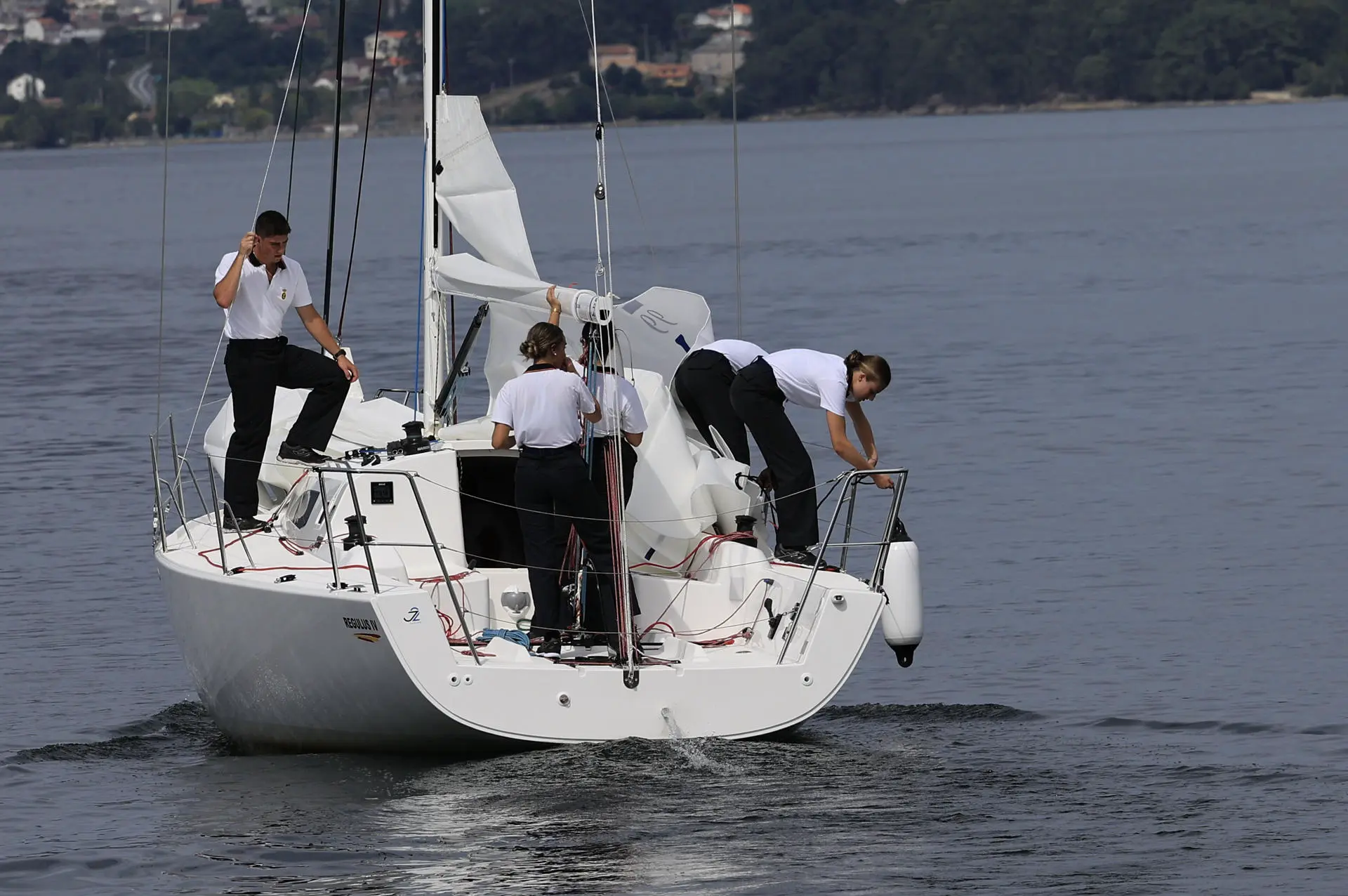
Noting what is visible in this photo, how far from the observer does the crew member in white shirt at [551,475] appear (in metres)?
10.8

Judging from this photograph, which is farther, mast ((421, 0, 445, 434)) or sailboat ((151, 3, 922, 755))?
mast ((421, 0, 445, 434))

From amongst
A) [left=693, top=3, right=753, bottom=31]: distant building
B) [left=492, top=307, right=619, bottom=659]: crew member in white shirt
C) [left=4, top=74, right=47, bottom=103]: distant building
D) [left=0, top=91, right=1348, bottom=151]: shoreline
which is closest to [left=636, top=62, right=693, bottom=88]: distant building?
[left=693, top=3, right=753, bottom=31]: distant building

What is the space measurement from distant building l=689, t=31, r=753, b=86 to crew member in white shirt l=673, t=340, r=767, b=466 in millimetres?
121210

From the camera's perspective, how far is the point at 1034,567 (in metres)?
17.1

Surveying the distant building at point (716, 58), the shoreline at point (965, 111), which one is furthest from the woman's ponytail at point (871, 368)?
the shoreline at point (965, 111)

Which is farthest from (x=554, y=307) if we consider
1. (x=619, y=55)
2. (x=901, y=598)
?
(x=619, y=55)

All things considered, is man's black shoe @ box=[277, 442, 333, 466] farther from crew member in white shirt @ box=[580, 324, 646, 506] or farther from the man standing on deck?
crew member in white shirt @ box=[580, 324, 646, 506]

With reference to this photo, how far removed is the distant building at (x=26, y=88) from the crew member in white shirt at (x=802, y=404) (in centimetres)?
13967

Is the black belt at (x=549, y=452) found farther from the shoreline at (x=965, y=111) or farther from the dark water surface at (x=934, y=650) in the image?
the shoreline at (x=965, y=111)

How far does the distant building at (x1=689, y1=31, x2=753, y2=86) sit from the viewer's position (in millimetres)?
136750

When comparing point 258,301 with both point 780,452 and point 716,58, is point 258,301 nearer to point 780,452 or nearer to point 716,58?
point 780,452

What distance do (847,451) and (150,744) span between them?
168 inches

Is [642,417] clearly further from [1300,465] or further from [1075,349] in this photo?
[1075,349]

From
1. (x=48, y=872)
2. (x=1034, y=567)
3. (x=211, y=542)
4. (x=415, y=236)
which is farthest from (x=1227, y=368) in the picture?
(x=415, y=236)
